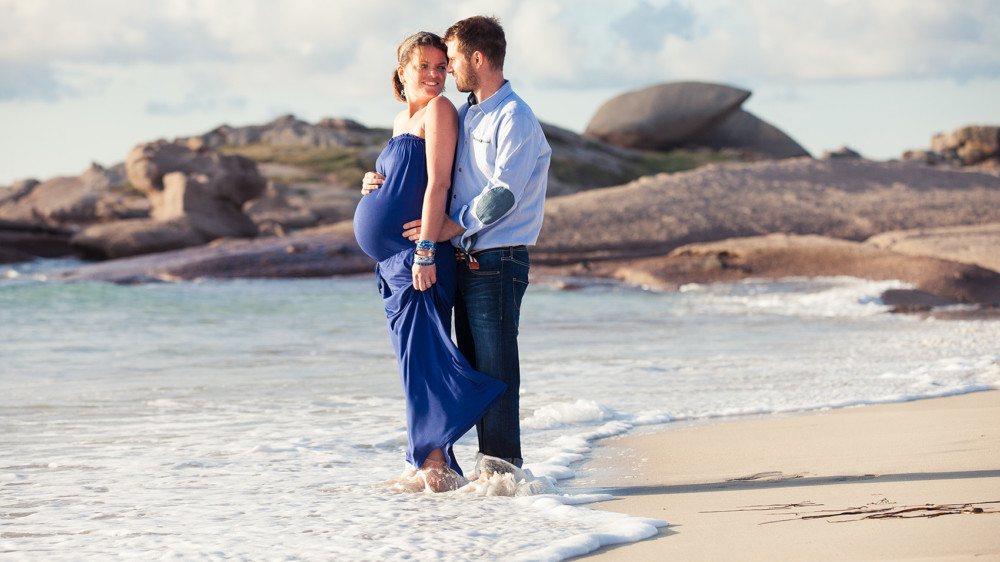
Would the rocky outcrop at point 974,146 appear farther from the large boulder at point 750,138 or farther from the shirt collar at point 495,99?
the shirt collar at point 495,99

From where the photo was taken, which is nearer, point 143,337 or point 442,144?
point 442,144

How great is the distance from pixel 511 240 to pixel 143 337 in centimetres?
620

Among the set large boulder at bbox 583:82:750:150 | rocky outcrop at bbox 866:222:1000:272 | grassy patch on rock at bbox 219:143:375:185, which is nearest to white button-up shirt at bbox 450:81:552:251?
rocky outcrop at bbox 866:222:1000:272

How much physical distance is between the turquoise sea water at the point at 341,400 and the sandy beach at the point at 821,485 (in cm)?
19

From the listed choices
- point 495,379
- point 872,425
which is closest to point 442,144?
point 495,379

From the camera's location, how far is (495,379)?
10.9ft

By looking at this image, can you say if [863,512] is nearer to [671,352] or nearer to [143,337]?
[671,352]

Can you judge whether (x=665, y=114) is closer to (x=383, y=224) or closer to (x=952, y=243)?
(x=952, y=243)

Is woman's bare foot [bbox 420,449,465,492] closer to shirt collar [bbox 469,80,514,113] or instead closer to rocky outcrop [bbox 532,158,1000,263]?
shirt collar [bbox 469,80,514,113]

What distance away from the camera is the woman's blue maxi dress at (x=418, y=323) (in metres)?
3.31

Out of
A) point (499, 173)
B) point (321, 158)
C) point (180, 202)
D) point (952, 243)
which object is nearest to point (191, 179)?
point (180, 202)

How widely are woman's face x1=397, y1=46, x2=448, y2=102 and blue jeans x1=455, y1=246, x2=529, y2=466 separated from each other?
0.56 meters

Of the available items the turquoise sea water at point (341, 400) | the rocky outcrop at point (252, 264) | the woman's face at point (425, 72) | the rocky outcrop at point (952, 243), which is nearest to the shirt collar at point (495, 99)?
the woman's face at point (425, 72)

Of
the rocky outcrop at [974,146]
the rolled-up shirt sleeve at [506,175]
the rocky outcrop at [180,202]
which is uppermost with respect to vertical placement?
the rocky outcrop at [974,146]
